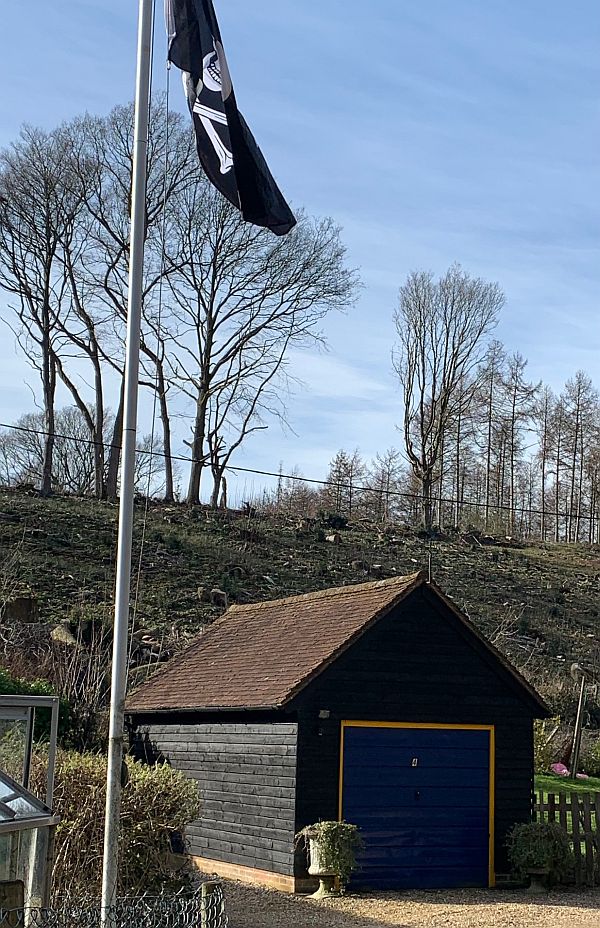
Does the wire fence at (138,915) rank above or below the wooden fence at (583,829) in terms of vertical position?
above

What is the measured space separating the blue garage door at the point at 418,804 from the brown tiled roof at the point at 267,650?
122cm

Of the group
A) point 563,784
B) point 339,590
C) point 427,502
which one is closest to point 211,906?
point 339,590

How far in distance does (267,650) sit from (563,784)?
35.7 ft

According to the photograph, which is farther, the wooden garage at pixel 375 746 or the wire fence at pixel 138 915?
the wooden garage at pixel 375 746

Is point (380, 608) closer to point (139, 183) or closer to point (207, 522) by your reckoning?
point (139, 183)

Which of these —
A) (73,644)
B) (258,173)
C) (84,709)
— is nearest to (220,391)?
(73,644)

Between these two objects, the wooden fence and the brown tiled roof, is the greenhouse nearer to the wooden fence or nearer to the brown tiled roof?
the brown tiled roof

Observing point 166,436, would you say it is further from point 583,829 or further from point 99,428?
point 583,829

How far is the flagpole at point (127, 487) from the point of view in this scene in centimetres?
907

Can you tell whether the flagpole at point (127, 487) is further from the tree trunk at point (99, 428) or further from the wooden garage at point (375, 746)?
the tree trunk at point (99, 428)

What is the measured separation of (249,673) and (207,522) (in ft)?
78.9

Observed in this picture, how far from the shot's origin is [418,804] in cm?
1560

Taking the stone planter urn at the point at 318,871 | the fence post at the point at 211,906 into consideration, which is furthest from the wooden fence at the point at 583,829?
the fence post at the point at 211,906

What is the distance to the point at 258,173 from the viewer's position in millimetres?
10117
